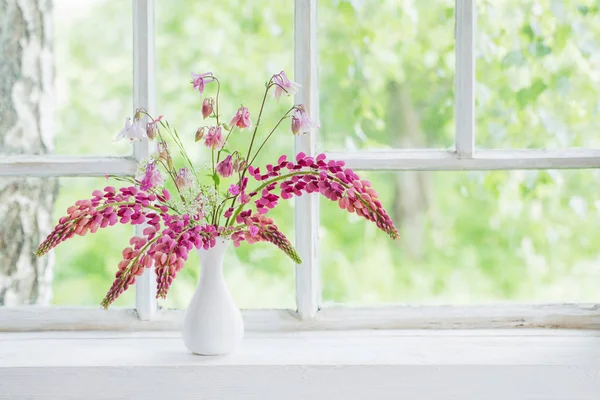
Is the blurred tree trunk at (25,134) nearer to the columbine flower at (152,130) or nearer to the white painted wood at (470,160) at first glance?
the columbine flower at (152,130)

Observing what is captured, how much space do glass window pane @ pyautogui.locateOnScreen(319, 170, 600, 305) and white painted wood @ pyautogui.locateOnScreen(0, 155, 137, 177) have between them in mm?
727

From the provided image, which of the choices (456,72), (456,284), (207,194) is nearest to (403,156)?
(456,72)

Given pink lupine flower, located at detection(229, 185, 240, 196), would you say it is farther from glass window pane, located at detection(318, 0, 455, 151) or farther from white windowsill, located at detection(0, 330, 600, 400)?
glass window pane, located at detection(318, 0, 455, 151)

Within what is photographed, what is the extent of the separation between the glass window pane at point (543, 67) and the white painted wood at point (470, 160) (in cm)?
25

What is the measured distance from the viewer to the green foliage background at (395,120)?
196 centimetres

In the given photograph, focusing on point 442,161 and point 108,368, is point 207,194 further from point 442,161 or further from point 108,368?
point 442,161

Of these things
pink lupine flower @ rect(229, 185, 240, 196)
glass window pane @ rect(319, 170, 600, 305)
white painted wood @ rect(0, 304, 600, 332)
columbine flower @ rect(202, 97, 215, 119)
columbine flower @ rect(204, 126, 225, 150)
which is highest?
columbine flower @ rect(202, 97, 215, 119)

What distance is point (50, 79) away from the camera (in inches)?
71.7

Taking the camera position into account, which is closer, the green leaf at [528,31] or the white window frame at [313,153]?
the white window frame at [313,153]

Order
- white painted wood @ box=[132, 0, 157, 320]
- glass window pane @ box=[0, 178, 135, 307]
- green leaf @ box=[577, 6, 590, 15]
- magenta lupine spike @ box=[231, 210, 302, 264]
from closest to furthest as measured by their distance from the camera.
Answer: magenta lupine spike @ box=[231, 210, 302, 264] → white painted wood @ box=[132, 0, 157, 320] → glass window pane @ box=[0, 178, 135, 307] → green leaf @ box=[577, 6, 590, 15]

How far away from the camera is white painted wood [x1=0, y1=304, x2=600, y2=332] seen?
1711 millimetres

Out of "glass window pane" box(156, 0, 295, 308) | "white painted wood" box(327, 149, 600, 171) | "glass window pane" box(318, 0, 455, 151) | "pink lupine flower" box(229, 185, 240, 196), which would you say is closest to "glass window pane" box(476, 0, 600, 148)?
"glass window pane" box(318, 0, 455, 151)

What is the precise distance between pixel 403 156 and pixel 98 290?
0.91m

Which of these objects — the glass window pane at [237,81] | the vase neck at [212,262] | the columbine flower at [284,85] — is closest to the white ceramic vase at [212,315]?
the vase neck at [212,262]
